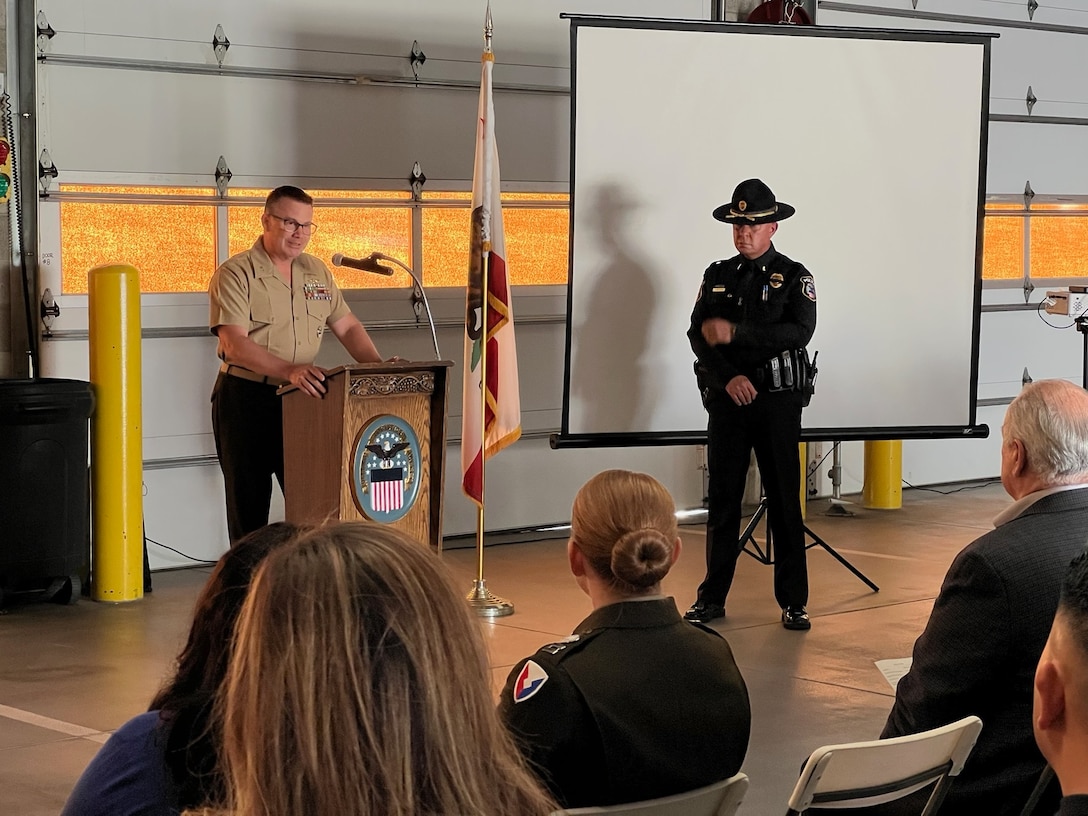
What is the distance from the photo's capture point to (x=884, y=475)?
9.06m

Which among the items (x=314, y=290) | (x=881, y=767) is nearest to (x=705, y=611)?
(x=314, y=290)

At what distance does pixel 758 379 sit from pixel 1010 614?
3.24 meters

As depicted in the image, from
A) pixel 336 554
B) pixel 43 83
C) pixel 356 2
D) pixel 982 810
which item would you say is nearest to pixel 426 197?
pixel 356 2

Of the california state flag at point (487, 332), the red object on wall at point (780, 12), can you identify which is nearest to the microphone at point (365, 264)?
the california state flag at point (487, 332)

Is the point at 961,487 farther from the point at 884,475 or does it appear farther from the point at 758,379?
the point at 758,379

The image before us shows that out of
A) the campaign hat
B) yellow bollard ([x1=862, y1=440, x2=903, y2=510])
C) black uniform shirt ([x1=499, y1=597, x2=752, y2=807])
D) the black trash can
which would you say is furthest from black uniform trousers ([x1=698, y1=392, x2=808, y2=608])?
black uniform shirt ([x1=499, y1=597, x2=752, y2=807])

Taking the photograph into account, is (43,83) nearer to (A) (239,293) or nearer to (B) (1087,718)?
(A) (239,293)

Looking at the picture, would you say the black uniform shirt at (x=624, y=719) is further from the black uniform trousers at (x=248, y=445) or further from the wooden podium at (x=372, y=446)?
the black uniform trousers at (x=248, y=445)

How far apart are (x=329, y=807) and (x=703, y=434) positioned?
18.4ft

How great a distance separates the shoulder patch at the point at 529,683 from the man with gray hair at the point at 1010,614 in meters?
0.78

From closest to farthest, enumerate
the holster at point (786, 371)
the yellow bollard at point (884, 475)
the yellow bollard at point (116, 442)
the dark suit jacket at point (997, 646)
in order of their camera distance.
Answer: the dark suit jacket at point (997, 646) < the holster at point (786, 371) < the yellow bollard at point (116, 442) < the yellow bollard at point (884, 475)

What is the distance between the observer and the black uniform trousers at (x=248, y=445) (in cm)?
595

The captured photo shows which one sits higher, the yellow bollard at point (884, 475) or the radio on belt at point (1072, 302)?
the radio on belt at point (1072, 302)

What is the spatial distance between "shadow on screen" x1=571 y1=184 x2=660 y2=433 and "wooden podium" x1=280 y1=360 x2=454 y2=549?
3.55 ft
